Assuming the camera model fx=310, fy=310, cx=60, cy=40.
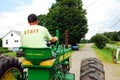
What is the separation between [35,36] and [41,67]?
66 centimetres

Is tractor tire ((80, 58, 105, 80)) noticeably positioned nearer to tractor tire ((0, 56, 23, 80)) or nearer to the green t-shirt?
the green t-shirt

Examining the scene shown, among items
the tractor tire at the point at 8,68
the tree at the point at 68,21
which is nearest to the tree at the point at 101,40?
the tree at the point at 68,21

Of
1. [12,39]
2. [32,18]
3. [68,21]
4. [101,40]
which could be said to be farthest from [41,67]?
[12,39]

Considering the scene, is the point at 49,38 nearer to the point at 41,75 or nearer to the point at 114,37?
the point at 41,75

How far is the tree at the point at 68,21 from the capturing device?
5356 centimetres

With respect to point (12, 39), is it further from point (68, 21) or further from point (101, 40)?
point (68, 21)

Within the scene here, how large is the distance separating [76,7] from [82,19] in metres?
3.17

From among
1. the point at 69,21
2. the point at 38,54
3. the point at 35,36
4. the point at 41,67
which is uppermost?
the point at 69,21

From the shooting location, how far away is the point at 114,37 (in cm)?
11388

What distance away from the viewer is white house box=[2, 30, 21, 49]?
9144cm

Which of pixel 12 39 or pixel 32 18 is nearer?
pixel 32 18

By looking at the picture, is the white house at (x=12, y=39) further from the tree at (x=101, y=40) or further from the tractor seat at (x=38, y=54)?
the tractor seat at (x=38, y=54)

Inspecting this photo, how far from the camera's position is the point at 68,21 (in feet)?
178

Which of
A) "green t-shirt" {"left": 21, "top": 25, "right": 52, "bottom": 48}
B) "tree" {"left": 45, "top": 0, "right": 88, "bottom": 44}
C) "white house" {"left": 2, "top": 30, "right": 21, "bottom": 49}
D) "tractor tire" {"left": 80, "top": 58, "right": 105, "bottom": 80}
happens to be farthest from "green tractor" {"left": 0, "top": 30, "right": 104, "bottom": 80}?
"white house" {"left": 2, "top": 30, "right": 21, "bottom": 49}
